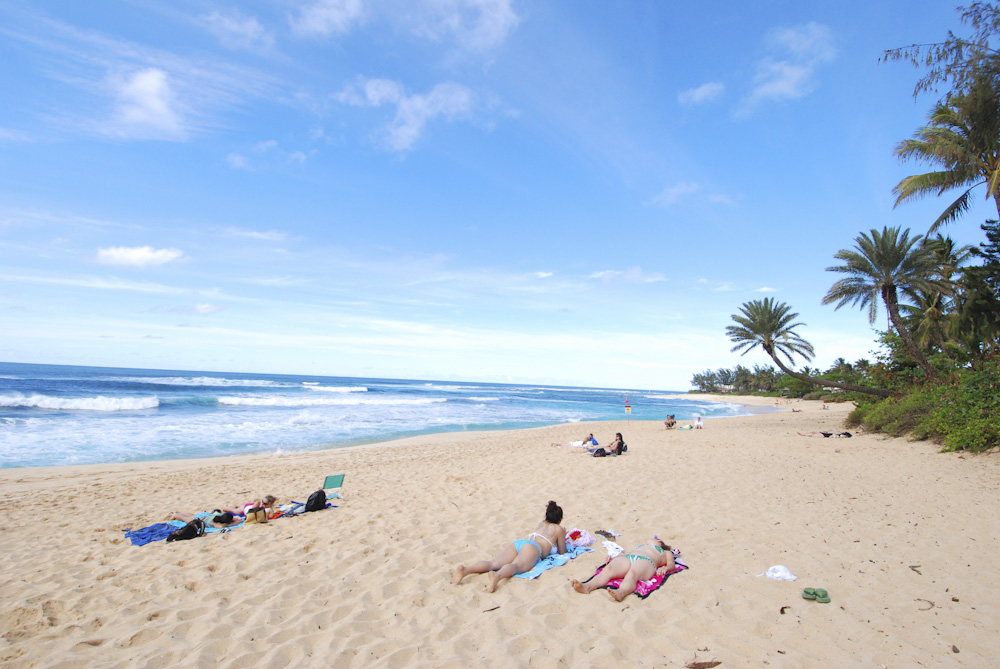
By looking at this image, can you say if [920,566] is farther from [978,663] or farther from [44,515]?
[44,515]

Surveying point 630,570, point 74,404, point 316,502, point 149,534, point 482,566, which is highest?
point 630,570

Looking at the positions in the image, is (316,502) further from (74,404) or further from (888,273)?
(74,404)

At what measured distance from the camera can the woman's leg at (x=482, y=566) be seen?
441 cm

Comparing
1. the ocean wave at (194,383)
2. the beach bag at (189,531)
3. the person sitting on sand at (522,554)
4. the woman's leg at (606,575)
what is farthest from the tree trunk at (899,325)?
the ocean wave at (194,383)

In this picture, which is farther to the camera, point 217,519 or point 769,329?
point 769,329

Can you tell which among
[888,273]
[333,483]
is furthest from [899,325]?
[333,483]

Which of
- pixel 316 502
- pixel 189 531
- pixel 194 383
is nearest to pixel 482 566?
pixel 316 502

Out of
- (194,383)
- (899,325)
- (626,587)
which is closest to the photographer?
(626,587)

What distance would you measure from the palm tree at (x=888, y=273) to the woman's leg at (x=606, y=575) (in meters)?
18.9

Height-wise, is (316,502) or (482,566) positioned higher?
(482,566)

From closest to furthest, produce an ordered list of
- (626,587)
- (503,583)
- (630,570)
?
1. (626,587)
2. (630,570)
3. (503,583)

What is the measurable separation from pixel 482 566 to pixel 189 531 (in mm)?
3961

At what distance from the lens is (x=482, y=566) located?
180 inches

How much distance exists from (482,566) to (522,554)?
432 mm
